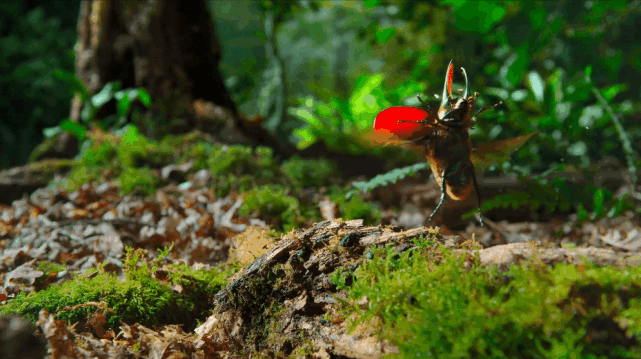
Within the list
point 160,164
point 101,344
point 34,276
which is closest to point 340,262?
point 101,344

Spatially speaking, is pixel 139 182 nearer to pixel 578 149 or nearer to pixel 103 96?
pixel 103 96

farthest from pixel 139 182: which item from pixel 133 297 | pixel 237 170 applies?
pixel 133 297

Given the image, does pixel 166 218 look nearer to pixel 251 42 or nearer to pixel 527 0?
pixel 527 0

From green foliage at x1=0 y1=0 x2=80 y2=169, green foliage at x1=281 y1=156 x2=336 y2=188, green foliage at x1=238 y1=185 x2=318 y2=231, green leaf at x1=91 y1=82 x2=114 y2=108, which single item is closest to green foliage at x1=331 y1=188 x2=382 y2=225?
green foliage at x1=238 y1=185 x2=318 y2=231

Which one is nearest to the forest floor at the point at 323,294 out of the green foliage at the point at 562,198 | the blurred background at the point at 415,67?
the green foliage at the point at 562,198

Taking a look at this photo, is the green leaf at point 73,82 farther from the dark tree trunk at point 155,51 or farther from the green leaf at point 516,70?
the green leaf at point 516,70

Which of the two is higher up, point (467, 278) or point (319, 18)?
point (319, 18)
